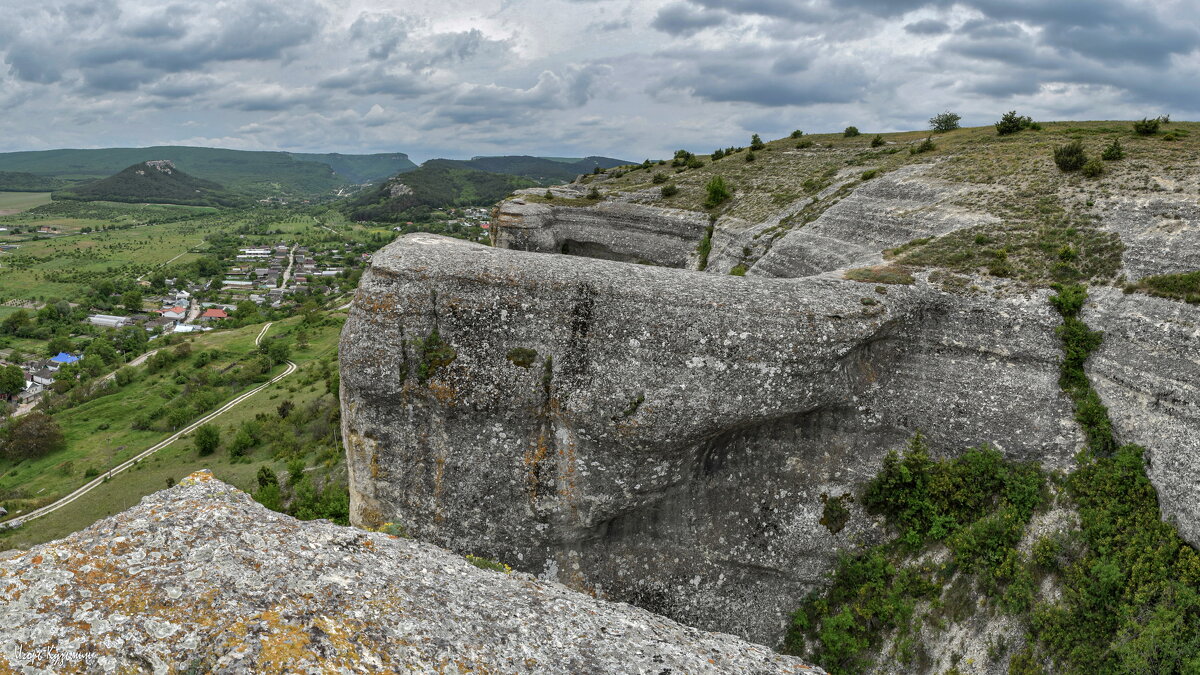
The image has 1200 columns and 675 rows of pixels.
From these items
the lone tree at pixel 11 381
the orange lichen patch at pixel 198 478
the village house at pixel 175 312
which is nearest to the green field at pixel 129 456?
the lone tree at pixel 11 381

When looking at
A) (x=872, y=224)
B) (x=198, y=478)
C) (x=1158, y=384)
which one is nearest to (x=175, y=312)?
(x=198, y=478)

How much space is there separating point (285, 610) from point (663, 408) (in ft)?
43.3

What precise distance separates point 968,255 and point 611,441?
17278 millimetres

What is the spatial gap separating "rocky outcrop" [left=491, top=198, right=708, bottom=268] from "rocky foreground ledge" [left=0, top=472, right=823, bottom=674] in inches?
1460

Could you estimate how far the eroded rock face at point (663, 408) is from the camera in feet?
64.1

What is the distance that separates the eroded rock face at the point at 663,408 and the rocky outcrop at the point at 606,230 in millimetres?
24956

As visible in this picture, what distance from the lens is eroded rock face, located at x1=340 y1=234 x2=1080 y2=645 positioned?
19.5m

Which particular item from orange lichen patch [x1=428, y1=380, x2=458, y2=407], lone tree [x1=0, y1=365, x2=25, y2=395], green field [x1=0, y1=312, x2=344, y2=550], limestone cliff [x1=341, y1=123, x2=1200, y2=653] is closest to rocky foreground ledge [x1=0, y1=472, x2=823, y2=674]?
limestone cliff [x1=341, y1=123, x2=1200, y2=653]

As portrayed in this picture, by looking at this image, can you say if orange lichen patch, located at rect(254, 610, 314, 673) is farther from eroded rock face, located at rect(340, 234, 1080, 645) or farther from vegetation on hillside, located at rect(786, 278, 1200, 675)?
vegetation on hillside, located at rect(786, 278, 1200, 675)

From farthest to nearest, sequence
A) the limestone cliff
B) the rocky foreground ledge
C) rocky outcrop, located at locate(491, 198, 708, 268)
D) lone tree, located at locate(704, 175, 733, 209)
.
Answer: lone tree, located at locate(704, 175, 733, 209) → rocky outcrop, located at locate(491, 198, 708, 268) → the limestone cliff → the rocky foreground ledge

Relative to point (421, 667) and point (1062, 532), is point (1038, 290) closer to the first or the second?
point (1062, 532)

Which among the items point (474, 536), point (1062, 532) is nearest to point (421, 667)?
point (474, 536)

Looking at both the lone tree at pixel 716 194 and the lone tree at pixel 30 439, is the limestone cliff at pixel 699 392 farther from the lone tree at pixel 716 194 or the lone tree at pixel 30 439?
the lone tree at pixel 30 439

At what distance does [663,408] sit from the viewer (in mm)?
19266
